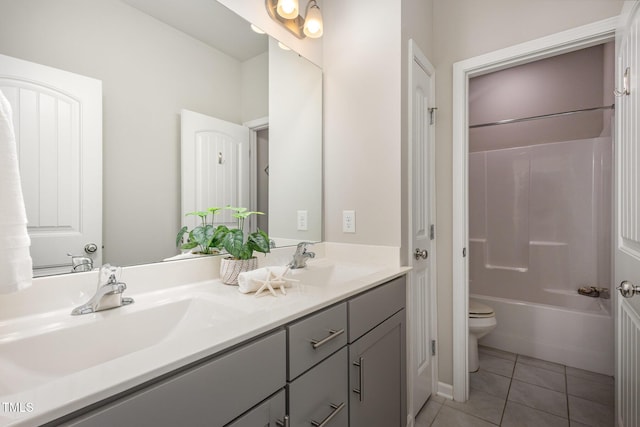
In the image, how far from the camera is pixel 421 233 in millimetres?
1760

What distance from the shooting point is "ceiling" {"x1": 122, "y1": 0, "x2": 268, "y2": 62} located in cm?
109

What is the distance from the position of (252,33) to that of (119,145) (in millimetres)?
845

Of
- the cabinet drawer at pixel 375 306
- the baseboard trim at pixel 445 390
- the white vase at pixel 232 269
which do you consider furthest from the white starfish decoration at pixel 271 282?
the baseboard trim at pixel 445 390

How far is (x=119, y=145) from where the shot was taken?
3.18ft

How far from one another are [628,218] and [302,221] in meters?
1.43

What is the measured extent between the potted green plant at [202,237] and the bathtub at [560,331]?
2427 mm

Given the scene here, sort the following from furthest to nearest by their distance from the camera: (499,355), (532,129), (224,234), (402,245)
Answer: (532,129) < (499,355) < (402,245) < (224,234)

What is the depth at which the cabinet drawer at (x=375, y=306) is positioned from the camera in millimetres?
1068

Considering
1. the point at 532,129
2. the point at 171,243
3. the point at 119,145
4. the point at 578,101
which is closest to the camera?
the point at 119,145

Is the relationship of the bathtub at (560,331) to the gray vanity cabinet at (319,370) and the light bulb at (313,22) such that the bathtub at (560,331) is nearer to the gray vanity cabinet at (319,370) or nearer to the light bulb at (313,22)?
the gray vanity cabinet at (319,370)

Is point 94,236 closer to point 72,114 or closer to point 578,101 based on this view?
point 72,114

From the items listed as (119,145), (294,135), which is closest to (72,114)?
(119,145)

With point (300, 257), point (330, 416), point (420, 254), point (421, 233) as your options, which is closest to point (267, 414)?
point (330, 416)

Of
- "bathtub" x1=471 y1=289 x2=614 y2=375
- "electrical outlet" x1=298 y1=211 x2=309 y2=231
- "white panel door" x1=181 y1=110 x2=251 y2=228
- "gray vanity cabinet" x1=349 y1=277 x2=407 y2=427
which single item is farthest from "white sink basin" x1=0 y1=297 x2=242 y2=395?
"bathtub" x1=471 y1=289 x2=614 y2=375
